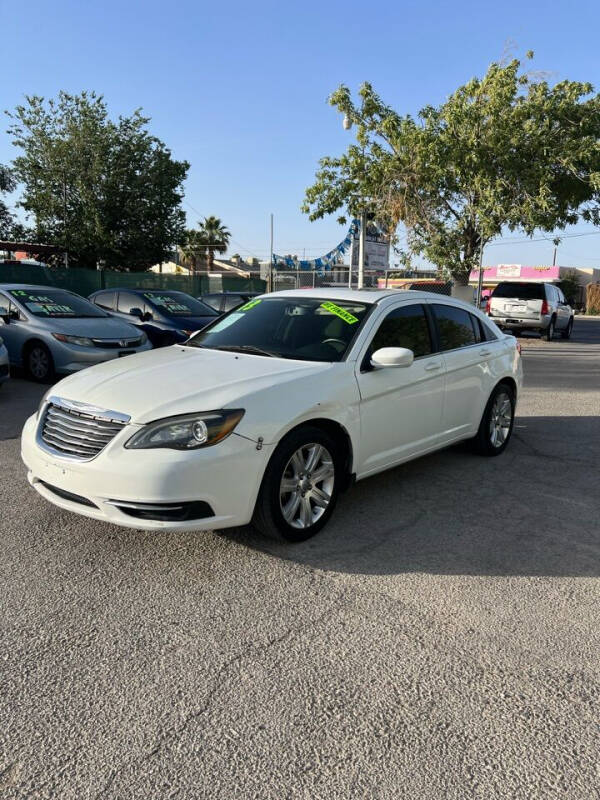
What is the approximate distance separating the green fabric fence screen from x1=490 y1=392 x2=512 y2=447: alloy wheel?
41.4 ft

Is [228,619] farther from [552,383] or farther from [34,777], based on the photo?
[552,383]

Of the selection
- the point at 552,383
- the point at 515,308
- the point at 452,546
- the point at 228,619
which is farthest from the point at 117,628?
the point at 515,308

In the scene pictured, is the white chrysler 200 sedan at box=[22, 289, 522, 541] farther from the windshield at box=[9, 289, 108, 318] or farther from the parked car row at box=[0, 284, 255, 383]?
the windshield at box=[9, 289, 108, 318]

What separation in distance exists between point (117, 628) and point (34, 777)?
2.99ft

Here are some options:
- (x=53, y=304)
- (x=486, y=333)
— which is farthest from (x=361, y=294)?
(x=53, y=304)

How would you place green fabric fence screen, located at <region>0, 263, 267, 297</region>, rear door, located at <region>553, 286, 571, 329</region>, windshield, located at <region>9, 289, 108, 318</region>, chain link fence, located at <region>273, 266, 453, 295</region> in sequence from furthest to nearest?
chain link fence, located at <region>273, 266, 453, 295</region>
rear door, located at <region>553, 286, 571, 329</region>
green fabric fence screen, located at <region>0, 263, 267, 297</region>
windshield, located at <region>9, 289, 108, 318</region>

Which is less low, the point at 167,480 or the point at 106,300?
the point at 106,300

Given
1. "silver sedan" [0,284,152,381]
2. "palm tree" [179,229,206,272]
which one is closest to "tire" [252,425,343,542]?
"silver sedan" [0,284,152,381]

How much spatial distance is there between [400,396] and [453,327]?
1.30 meters

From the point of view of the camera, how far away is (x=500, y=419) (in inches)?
249

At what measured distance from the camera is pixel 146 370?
4.32 m

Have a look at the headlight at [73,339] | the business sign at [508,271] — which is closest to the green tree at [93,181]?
the headlight at [73,339]

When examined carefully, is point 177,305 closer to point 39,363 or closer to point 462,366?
point 39,363

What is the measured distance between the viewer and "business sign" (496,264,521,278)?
215 feet
